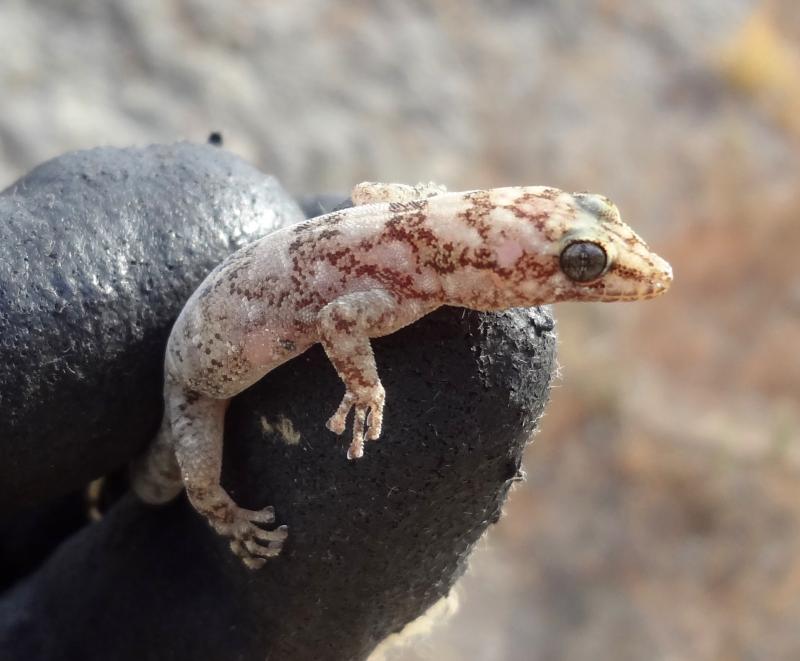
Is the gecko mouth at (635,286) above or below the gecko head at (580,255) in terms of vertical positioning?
below

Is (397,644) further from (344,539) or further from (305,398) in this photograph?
(305,398)

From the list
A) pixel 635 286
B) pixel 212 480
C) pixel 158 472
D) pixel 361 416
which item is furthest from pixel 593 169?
pixel 361 416

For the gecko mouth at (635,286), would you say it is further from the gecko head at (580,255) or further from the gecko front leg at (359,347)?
the gecko front leg at (359,347)

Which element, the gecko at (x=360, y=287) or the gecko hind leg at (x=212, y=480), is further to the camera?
the gecko hind leg at (x=212, y=480)

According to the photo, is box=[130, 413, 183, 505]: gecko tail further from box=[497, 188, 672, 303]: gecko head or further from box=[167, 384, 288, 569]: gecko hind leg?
box=[497, 188, 672, 303]: gecko head

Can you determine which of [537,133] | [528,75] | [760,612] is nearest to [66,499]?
[760,612]

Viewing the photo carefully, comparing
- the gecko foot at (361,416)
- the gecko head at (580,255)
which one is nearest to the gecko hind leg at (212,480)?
the gecko foot at (361,416)
